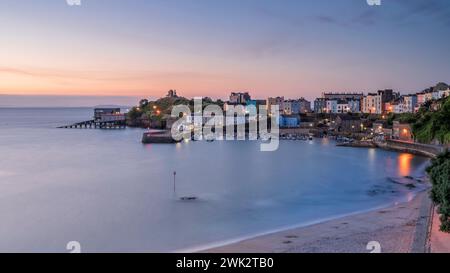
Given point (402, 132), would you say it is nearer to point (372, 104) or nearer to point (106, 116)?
point (372, 104)

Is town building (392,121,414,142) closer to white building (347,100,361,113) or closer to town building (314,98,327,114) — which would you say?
white building (347,100,361,113)

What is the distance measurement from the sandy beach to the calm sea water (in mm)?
612

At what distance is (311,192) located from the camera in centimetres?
1103

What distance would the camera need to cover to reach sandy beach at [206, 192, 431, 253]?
562 centimetres

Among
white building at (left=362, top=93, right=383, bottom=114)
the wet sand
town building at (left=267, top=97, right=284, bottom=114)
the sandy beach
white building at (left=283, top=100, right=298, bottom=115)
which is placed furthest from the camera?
town building at (left=267, top=97, right=284, bottom=114)

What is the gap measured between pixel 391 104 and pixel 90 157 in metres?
29.4

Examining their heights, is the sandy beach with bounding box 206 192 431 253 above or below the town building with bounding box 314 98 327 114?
below

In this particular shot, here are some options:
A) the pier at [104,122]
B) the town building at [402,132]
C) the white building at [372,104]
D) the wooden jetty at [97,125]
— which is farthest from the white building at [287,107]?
the town building at [402,132]

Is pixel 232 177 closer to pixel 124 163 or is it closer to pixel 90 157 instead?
pixel 124 163

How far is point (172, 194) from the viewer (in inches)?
419

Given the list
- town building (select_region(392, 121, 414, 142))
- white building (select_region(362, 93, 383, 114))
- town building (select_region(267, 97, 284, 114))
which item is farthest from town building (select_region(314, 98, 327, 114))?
town building (select_region(392, 121, 414, 142))

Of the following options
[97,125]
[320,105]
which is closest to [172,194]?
[97,125]

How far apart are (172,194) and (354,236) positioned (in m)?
5.25

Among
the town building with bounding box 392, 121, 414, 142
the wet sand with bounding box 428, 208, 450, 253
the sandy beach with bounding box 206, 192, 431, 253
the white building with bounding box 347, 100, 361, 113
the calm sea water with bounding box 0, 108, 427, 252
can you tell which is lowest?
the calm sea water with bounding box 0, 108, 427, 252
